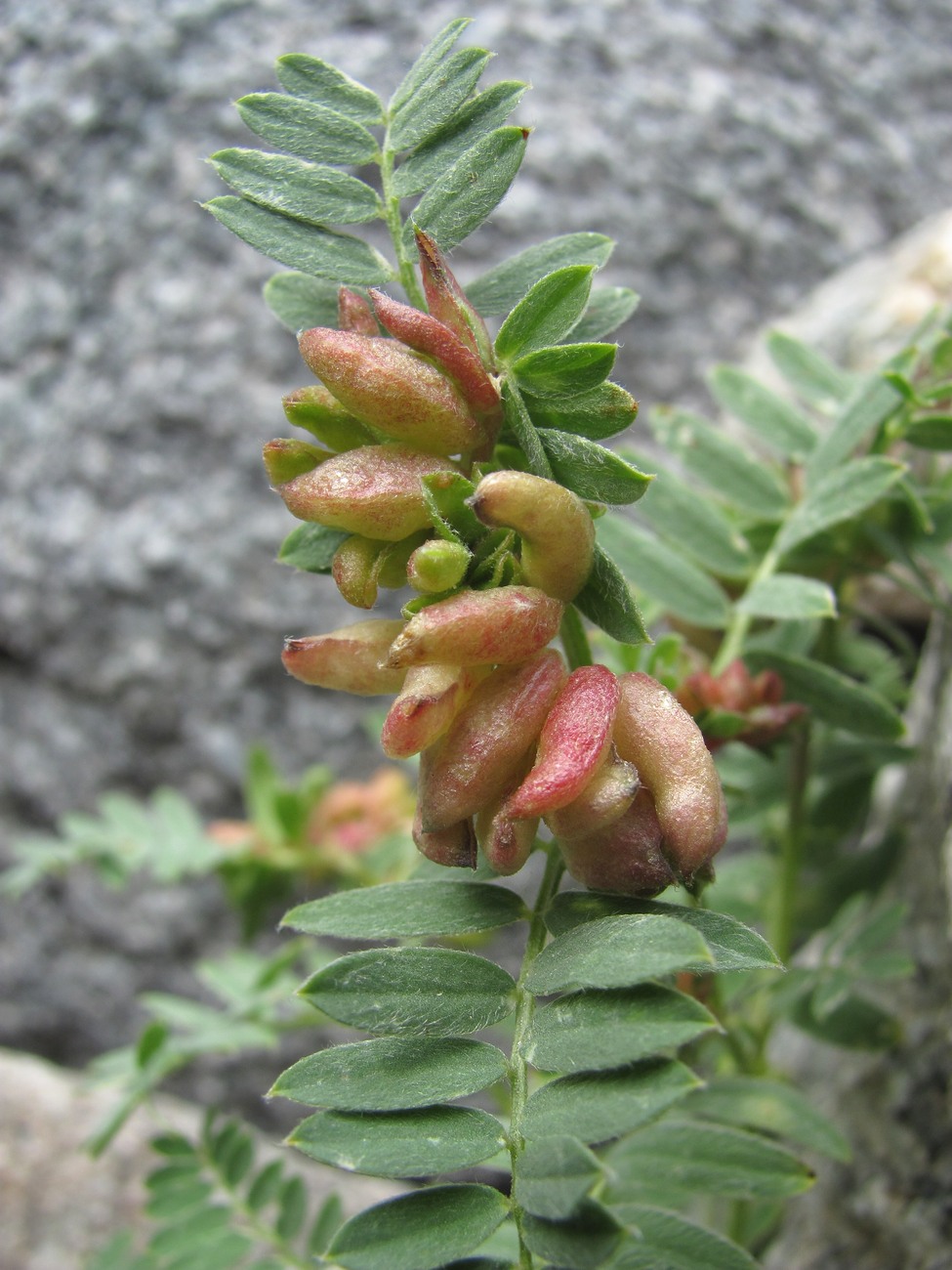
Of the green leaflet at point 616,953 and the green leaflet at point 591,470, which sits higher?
the green leaflet at point 591,470

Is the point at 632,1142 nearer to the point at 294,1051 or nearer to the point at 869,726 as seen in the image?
the point at 869,726

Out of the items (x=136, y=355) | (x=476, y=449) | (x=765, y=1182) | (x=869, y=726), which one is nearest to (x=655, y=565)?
(x=869, y=726)

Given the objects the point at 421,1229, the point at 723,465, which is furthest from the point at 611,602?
the point at 723,465

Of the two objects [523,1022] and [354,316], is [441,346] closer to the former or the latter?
[354,316]

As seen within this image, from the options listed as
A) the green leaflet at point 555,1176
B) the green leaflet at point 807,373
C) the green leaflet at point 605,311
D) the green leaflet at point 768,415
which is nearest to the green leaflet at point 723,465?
the green leaflet at point 768,415

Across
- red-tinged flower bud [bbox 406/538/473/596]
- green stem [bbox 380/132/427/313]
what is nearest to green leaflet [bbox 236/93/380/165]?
green stem [bbox 380/132/427/313]

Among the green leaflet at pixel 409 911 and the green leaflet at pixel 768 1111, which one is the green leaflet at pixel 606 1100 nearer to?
the green leaflet at pixel 409 911

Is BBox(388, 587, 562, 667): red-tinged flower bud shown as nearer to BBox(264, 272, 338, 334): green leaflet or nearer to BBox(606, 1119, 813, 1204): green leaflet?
BBox(264, 272, 338, 334): green leaflet
